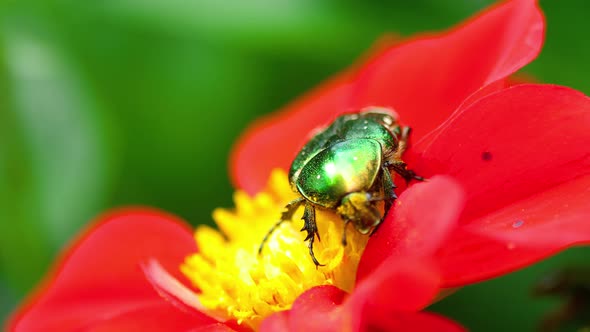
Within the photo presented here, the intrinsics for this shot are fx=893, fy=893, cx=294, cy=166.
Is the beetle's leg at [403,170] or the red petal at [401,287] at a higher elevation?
the beetle's leg at [403,170]

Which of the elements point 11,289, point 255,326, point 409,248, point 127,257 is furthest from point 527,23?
point 11,289

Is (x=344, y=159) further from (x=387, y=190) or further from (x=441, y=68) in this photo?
(x=441, y=68)

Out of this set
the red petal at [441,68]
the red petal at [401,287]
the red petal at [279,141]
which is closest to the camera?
the red petal at [401,287]

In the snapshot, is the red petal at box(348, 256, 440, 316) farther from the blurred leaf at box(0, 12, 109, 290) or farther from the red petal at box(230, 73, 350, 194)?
the blurred leaf at box(0, 12, 109, 290)

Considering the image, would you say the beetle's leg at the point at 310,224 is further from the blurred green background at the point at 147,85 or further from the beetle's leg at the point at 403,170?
the blurred green background at the point at 147,85

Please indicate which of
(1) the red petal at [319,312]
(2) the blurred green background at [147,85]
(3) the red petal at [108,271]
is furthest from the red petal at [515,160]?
(2) the blurred green background at [147,85]

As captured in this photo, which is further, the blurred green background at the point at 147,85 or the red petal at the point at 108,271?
the blurred green background at the point at 147,85

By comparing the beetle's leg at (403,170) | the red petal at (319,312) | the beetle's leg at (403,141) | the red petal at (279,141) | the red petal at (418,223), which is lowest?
the red petal at (319,312)

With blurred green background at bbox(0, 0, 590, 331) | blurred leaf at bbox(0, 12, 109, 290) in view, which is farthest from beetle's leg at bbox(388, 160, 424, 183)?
blurred leaf at bbox(0, 12, 109, 290)
